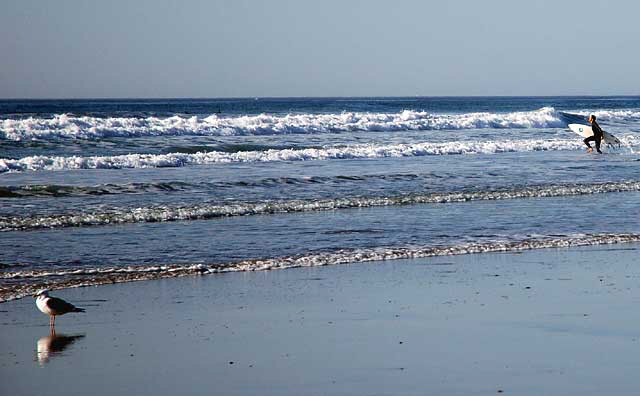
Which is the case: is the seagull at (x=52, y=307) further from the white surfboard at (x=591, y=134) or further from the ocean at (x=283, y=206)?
the white surfboard at (x=591, y=134)

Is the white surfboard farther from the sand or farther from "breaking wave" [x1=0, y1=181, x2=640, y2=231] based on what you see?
the sand

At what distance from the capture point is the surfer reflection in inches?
302

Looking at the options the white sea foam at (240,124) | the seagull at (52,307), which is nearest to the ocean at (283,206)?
the seagull at (52,307)

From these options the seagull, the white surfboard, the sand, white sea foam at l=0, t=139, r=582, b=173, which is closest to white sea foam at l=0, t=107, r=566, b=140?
white sea foam at l=0, t=139, r=582, b=173

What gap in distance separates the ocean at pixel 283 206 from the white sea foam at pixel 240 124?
338cm

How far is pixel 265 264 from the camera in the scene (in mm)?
11695

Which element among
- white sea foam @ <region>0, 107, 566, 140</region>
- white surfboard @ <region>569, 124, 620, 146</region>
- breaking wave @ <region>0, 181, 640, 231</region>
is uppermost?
white surfboard @ <region>569, 124, 620, 146</region>

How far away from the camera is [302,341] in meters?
7.95

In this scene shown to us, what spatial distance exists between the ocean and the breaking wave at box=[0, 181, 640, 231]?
1.4 inches

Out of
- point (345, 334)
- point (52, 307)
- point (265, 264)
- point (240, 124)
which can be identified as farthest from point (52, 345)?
point (240, 124)

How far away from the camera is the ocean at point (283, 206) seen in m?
12.3

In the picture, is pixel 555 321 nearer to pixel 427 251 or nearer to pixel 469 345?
pixel 469 345

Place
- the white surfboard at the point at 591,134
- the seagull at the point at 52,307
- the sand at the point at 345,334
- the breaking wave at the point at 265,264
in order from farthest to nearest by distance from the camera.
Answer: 1. the white surfboard at the point at 591,134
2. the breaking wave at the point at 265,264
3. the seagull at the point at 52,307
4. the sand at the point at 345,334

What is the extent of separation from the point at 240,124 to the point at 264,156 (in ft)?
59.2
